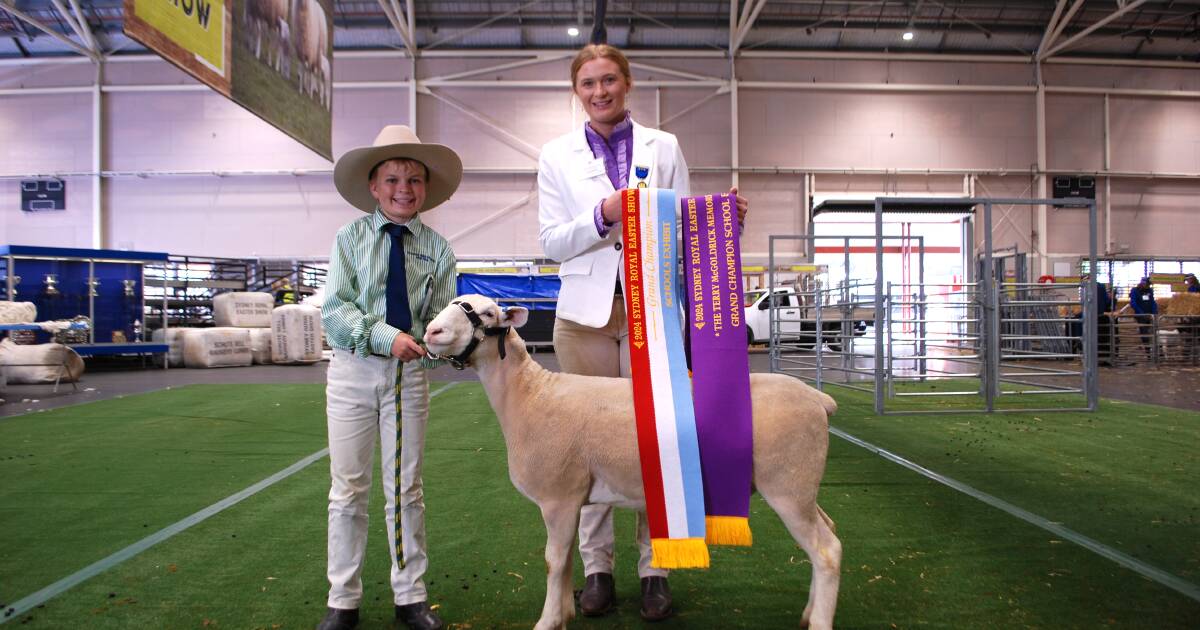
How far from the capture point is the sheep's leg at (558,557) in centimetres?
207

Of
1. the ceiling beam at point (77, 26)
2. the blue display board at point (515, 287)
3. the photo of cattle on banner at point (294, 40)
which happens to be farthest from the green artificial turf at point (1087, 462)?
the ceiling beam at point (77, 26)

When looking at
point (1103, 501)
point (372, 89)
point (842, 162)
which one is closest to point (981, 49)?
point (842, 162)

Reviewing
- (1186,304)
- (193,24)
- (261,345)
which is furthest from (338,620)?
(1186,304)

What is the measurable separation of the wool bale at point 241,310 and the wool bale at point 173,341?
1.03m

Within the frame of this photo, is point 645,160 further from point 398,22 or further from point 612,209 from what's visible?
point 398,22

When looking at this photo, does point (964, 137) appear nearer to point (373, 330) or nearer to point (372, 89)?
point (372, 89)

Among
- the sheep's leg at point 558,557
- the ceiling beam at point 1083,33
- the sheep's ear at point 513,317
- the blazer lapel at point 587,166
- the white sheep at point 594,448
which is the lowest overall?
the sheep's leg at point 558,557

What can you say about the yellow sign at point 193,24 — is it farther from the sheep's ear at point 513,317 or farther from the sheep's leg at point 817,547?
the sheep's leg at point 817,547

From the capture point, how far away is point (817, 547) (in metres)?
2.06

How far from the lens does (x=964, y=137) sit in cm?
1970

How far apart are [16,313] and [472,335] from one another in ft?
34.8

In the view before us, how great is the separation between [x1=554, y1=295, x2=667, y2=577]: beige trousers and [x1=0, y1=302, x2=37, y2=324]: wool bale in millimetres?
10443

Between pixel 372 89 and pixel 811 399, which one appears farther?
pixel 372 89

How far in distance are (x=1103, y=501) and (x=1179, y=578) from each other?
1204 mm
